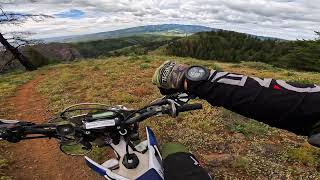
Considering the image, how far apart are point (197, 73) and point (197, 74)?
0.05 ft

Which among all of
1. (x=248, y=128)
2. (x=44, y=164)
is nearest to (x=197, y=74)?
(x=44, y=164)

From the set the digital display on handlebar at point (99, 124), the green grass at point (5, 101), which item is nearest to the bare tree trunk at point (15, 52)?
the green grass at point (5, 101)

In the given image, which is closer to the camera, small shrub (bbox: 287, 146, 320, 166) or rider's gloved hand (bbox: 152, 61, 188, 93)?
rider's gloved hand (bbox: 152, 61, 188, 93)

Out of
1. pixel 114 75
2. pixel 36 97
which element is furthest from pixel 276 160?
pixel 114 75

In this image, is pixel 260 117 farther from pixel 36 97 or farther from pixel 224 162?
pixel 36 97

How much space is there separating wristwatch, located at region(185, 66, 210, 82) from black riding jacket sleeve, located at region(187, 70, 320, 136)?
0.04m

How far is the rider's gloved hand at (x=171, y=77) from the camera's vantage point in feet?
11.3

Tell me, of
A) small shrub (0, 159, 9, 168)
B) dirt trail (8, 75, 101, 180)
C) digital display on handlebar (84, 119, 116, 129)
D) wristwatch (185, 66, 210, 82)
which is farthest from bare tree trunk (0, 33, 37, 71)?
wristwatch (185, 66, 210, 82)

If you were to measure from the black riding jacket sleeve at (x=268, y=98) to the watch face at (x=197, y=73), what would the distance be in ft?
0.15

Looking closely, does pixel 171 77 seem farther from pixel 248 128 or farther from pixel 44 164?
pixel 248 128

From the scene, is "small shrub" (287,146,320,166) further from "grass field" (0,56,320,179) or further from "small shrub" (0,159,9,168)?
"small shrub" (0,159,9,168)

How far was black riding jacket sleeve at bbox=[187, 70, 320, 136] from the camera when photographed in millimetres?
2963

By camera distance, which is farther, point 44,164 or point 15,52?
point 15,52

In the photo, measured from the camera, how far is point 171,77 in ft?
11.5
